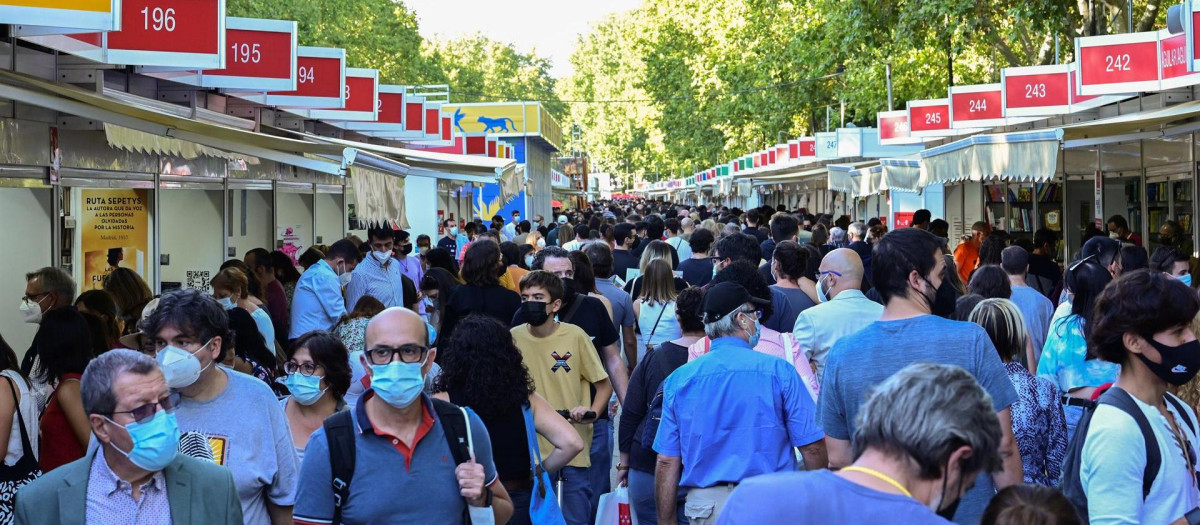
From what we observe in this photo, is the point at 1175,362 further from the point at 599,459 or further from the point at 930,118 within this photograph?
the point at 930,118

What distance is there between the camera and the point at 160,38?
29.6ft

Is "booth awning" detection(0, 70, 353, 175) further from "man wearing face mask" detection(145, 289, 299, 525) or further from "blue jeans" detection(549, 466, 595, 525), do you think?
"blue jeans" detection(549, 466, 595, 525)

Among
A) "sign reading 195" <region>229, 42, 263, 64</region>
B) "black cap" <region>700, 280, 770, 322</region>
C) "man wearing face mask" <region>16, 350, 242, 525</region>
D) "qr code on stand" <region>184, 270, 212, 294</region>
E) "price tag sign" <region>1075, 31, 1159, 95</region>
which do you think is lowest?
"man wearing face mask" <region>16, 350, 242, 525</region>

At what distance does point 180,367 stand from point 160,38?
5.53 m

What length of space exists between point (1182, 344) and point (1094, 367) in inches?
80.2

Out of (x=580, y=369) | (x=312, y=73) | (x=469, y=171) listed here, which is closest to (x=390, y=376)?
(x=580, y=369)

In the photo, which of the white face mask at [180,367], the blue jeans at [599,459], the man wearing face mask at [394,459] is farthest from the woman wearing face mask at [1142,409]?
the blue jeans at [599,459]

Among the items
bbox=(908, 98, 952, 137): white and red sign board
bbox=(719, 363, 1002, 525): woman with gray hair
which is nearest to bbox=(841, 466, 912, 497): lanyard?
bbox=(719, 363, 1002, 525): woman with gray hair

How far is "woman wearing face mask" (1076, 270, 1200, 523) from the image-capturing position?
3395 mm

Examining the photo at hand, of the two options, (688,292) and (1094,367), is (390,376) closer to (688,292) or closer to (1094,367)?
(688,292)

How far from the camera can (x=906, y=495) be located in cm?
235

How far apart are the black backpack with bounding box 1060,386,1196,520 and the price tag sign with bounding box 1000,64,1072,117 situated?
1441 cm

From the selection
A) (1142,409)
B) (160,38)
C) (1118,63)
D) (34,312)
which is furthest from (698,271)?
(1142,409)

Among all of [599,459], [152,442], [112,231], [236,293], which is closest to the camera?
[152,442]
